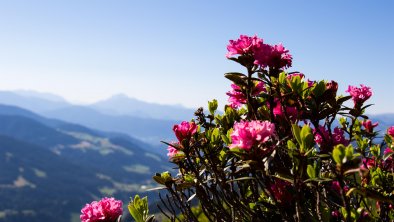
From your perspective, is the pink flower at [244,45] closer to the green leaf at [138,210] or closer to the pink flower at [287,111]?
the pink flower at [287,111]

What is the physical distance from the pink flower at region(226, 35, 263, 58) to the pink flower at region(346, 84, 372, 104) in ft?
3.92

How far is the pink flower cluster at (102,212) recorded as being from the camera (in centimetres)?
298

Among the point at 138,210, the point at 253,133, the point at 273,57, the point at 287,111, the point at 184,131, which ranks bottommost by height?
the point at 138,210

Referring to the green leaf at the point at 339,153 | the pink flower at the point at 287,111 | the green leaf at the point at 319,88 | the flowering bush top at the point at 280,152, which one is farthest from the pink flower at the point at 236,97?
the green leaf at the point at 339,153

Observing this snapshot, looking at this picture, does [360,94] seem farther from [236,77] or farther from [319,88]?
[236,77]

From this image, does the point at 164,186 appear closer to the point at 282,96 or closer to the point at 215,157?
the point at 215,157

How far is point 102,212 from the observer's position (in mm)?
2988

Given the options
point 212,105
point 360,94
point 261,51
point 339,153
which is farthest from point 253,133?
point 212,105

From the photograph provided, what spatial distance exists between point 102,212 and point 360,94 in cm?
261

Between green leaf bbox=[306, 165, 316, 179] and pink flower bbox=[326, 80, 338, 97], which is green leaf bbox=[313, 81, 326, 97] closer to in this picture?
pink flower bbox=[326, 80, 338, 97]

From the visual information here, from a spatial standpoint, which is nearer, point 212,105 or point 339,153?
point 339,153

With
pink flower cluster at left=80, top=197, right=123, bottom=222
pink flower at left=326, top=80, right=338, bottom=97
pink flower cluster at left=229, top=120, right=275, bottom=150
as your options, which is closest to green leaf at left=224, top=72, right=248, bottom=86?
pink flower at left=326, top=80, right=338, bottom=97

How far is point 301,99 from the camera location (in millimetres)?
3129

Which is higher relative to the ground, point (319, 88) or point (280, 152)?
point (319, 88)
